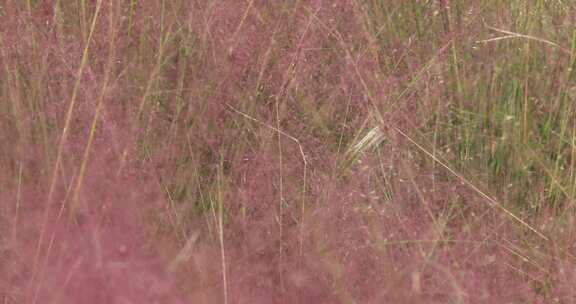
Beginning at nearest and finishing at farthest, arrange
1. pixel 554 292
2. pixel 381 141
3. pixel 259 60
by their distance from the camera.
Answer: pixel 554 292, pixel 381 141, pixel 259 60

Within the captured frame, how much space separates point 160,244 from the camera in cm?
172

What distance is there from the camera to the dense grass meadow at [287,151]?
1.68 meters

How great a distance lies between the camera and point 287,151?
70.8 inches

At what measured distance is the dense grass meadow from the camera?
5.51ft

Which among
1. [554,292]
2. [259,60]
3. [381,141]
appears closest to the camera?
[554,292]

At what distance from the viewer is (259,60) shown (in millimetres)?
1899

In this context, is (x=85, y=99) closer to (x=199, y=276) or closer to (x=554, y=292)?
(x=199, y=276)

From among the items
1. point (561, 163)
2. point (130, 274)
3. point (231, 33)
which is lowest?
point (130, 274)

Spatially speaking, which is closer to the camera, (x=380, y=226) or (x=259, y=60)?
(x=380, y=226)

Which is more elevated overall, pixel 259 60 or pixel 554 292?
pixel 259 60

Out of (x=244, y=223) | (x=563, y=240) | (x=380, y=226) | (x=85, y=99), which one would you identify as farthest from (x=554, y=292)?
(x=85, y=99)

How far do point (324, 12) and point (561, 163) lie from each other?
505 mm

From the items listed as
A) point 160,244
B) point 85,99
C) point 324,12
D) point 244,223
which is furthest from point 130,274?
point 324,12

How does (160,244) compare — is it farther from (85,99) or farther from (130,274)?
(85,99)
